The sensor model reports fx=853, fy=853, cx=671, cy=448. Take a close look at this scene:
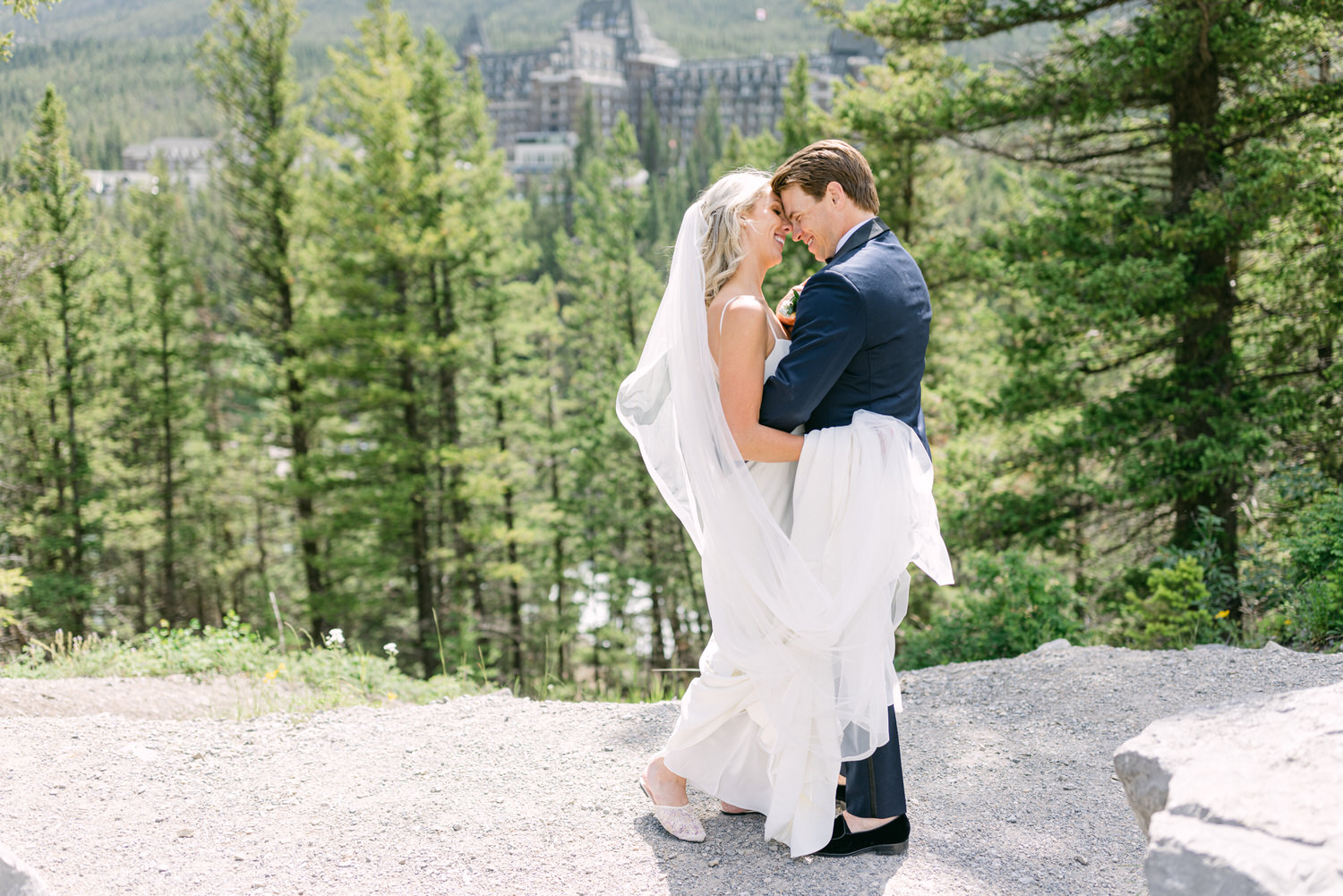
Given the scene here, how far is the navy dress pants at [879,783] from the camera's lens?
3.08 metres

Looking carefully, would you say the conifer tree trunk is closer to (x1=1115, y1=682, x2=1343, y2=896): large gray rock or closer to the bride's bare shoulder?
(x1=1115, y1=682, x2=1343, y2=896): large gray rock

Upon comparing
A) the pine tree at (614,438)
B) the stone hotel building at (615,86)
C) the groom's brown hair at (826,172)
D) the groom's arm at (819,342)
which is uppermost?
the stone hotel building at (615,86)

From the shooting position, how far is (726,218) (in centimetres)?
297

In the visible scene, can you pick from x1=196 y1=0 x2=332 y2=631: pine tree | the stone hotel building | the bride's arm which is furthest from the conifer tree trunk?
the stone hotel building

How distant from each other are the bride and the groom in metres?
0.08

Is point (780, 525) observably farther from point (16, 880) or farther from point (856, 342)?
point (16, 880)

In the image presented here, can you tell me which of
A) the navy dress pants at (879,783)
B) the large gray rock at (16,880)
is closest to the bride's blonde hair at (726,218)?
the navy dress pants at (879,783)

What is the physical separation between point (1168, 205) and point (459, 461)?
12.1 m

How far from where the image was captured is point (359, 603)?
661 inches

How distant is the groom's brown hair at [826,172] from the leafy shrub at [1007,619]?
404cm

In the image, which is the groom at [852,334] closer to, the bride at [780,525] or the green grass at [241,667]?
the bride at [780,525]

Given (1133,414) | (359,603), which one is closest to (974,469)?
(1133,414)

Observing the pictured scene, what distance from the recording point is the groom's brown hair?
288 centimetres

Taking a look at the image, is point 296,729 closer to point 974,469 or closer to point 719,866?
point 719,866
